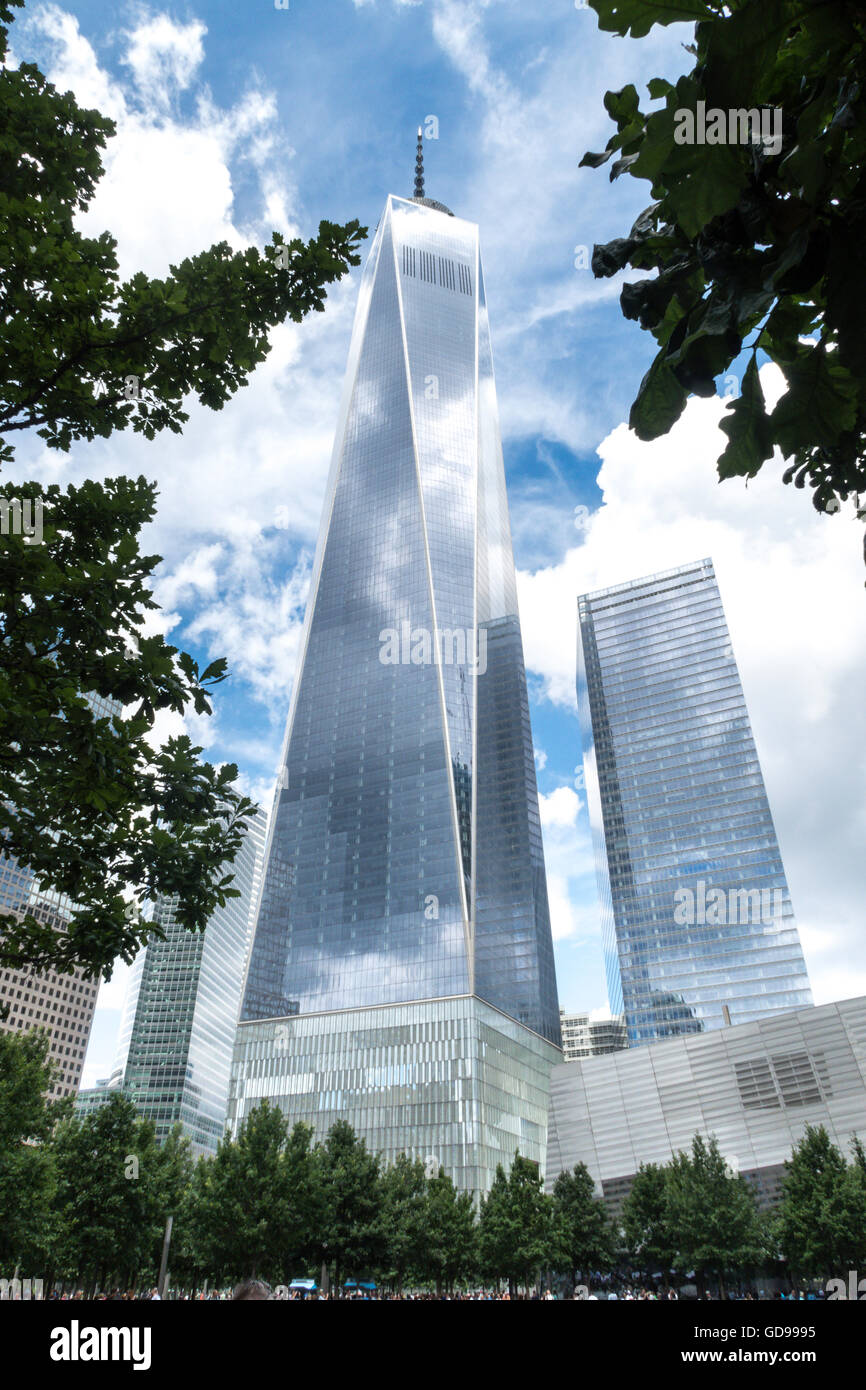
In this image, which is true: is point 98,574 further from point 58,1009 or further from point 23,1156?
point 58,1009

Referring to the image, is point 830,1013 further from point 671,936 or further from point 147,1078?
point 147,1078

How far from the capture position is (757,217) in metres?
1.81

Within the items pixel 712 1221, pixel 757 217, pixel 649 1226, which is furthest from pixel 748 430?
pixel 649 1226

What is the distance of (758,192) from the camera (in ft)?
5.96

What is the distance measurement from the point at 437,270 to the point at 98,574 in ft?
610

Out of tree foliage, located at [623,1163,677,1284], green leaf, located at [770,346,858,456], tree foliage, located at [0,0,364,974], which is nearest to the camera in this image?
green leaf, located at [770,346,858,456]

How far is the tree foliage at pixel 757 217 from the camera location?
1.65 meters

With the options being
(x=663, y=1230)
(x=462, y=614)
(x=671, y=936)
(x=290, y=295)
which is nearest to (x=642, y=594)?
(x=462, y=614)

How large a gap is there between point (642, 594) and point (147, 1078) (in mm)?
162838

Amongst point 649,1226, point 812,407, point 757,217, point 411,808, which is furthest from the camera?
point 411,808

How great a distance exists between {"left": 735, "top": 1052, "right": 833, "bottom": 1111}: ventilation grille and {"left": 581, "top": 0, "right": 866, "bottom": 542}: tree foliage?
291ft

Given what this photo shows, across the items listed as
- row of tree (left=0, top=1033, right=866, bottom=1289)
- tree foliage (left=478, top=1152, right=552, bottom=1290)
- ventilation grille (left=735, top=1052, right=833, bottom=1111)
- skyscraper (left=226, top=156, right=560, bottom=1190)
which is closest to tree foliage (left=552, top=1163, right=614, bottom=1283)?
row of tree (left=0, top=1033, right=866, bottom=1289)

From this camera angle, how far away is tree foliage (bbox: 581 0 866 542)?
5.42 feet

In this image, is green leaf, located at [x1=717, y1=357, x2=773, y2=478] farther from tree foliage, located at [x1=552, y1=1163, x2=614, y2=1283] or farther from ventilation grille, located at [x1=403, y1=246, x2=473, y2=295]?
ventilation grille, located at [x1=403, y1=246, x2=473, y2=295]
